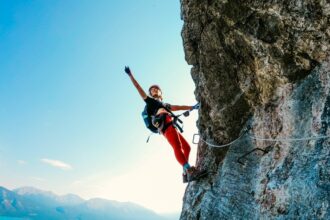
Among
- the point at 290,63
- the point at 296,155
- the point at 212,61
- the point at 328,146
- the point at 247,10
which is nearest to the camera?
the point at 328,146

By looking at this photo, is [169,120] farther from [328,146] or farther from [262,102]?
[328,146]

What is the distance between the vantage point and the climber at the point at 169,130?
359 inches

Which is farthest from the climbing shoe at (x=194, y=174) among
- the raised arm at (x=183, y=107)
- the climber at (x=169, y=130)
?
the raised arm at (x=183, y=107)

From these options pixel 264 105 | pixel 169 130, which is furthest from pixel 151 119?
pixel 264 105

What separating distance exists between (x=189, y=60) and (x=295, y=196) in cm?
627

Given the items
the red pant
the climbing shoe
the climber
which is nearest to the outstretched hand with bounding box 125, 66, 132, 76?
the climber

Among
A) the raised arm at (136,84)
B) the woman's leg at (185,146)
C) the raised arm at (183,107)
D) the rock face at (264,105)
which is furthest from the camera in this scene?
the raised arm at (183,107)

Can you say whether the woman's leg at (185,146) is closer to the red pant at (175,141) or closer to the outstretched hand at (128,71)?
the red pant at (175,141)

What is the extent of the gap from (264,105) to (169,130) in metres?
3.24

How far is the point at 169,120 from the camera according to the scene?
9.48 m

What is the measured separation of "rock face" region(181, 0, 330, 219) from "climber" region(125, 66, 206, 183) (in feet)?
1.94

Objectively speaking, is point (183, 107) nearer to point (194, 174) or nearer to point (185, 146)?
point (185, 146)

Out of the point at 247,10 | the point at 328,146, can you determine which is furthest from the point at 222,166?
Answer: the point at 247,10

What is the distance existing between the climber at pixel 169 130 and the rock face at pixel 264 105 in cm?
59
